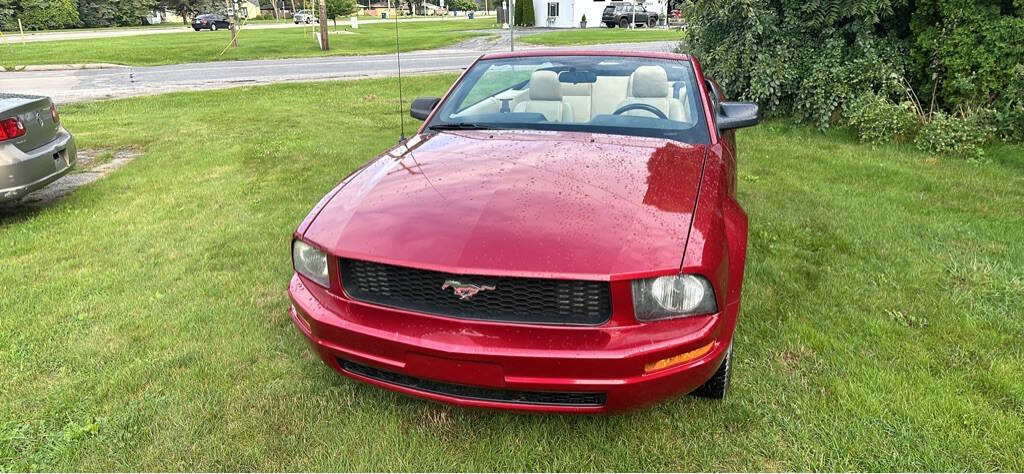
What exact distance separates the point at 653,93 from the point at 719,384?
166cm

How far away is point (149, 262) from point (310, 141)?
4025mm

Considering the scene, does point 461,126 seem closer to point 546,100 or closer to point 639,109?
point 546,100

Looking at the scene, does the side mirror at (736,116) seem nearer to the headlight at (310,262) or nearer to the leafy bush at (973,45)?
the headlight at (310,262)

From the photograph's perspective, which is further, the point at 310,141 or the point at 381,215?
the point at 310,141

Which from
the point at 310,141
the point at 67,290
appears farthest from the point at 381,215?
the point at 310,141

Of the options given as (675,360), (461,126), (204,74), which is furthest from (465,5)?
(675,360)

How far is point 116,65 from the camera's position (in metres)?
20.0

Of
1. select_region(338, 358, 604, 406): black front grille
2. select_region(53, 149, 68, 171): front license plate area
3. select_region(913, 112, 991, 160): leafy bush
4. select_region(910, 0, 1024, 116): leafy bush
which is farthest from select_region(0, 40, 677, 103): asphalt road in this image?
select_region(338, 358, 604, 406): black front grille

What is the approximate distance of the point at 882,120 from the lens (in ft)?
23.2

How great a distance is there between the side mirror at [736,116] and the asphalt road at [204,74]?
1317cm

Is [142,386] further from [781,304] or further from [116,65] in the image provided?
[116,65]

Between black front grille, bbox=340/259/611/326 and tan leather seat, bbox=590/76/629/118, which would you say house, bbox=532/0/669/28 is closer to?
tan leather seat, bbox=590/76/629/118

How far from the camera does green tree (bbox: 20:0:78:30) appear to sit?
44781 mm

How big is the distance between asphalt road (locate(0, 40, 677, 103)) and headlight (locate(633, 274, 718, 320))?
14.1 m
